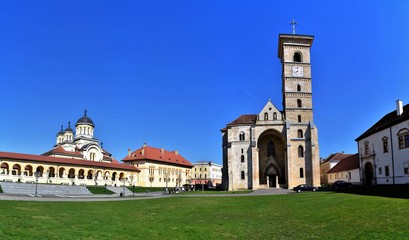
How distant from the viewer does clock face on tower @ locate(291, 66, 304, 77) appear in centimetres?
6309

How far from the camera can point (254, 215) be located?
19.3m

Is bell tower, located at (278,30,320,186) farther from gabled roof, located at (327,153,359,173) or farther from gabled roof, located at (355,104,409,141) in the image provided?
gabled roof, located at (355,104,409,141)

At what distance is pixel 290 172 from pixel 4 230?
52.0m

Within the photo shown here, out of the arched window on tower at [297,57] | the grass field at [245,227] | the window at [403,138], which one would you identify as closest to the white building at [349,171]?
the arched window on tower at [297,57]

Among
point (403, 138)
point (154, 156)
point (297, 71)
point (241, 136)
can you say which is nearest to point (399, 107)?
point (403, 138)

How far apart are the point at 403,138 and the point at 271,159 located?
29.3m

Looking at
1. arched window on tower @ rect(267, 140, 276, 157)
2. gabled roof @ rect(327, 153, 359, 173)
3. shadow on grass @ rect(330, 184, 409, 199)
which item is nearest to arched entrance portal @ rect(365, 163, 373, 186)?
shadow on grass @ rect(330, 184, 409, 199)

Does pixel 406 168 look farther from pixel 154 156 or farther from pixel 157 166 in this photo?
pixel 154 156

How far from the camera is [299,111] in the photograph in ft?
202

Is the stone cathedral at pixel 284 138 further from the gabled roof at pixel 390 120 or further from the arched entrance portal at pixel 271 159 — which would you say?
the gabled roof at pixel 390 120

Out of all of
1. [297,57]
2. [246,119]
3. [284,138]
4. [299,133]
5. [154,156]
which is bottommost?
[154,156]

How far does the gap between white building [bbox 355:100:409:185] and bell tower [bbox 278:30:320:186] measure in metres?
12.2

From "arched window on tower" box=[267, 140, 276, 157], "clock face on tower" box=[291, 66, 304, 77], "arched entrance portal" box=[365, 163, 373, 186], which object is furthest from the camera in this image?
"arched window on tower" box=[267, 140, 276, 157]

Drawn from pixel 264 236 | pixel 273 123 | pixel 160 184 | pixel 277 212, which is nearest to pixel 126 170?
pixel 160 184
